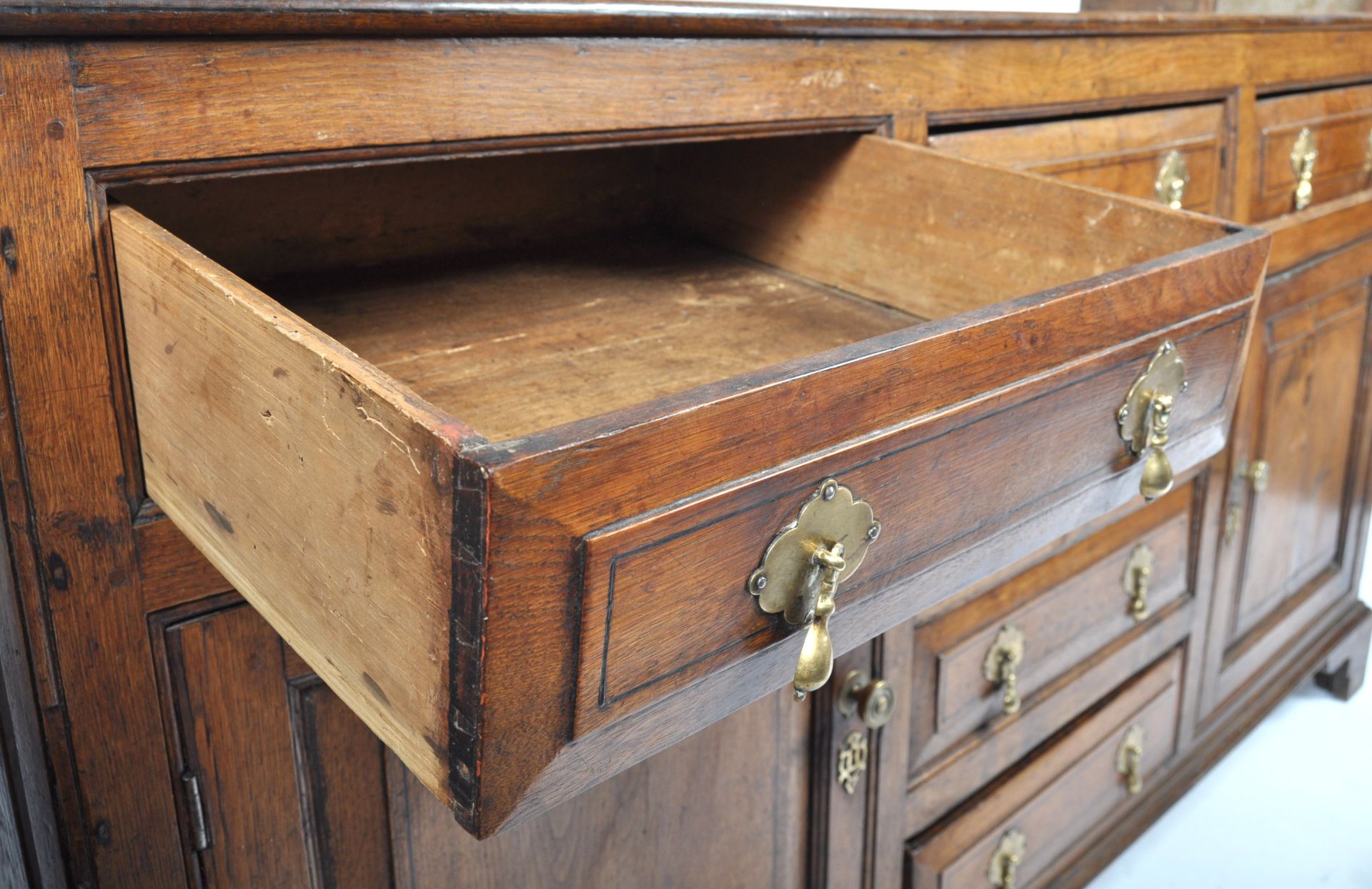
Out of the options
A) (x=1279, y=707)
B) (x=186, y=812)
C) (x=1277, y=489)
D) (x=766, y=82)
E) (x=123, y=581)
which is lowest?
(x=1279, y=707)

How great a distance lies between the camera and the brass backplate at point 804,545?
523 mm

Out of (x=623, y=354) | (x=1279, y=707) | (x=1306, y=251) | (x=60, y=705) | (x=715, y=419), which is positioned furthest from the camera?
(x=1279, y=707)

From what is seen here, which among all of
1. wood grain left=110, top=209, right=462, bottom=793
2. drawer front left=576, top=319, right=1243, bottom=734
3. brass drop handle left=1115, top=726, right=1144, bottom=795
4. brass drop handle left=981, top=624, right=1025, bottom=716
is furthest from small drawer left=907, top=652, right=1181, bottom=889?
wood grain left=110, top=209, right=462, bottom=793

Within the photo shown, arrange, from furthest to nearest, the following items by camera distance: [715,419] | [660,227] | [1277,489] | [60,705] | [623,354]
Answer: [1277,489] < [660,227] < [623,354] < [60,705] < [715,419]

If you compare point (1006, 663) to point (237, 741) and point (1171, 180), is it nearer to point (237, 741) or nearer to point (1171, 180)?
point (1171, 180)

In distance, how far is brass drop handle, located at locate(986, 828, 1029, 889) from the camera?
1292 mm

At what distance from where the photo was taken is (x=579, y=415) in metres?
0.70

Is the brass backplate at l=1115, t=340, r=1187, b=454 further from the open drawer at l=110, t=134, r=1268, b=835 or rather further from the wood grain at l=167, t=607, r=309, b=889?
the wood grain at l=167, t=607, r=309, b=889

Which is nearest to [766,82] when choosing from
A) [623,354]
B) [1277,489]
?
[623,354]

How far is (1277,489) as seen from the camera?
1.71 metres

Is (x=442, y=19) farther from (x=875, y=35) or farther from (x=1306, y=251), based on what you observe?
(x=1306, y=251)

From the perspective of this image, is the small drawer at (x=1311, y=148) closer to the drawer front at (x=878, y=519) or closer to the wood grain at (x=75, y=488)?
the drawer front at (x=878, y=519)

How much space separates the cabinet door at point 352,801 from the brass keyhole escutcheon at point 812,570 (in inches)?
14.2

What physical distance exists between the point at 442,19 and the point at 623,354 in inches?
9.6
